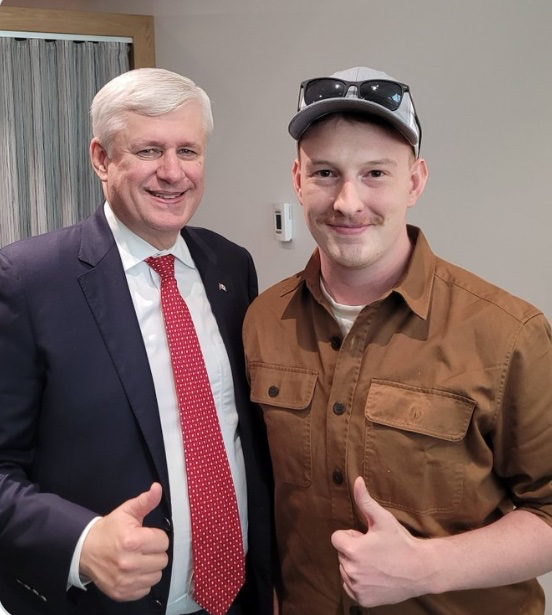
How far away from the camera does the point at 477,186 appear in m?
1.90

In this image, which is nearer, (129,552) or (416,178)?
(129,552)

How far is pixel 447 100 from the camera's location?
6.35 feet

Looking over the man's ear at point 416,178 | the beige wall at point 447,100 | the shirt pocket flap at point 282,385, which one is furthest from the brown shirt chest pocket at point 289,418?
the beige wall at point 447,100

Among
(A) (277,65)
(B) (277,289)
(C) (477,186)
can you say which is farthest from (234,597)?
(A) (277,65)

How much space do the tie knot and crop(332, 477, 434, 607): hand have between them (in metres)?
0.60

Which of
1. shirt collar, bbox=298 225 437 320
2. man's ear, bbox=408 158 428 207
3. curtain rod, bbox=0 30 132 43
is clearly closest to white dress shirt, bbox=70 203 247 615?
shirt collar, bbox=298 225 437 320

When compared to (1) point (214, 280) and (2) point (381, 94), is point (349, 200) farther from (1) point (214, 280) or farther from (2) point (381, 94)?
(1) point (214, 280)

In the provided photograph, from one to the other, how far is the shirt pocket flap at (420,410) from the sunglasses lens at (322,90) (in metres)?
0.49

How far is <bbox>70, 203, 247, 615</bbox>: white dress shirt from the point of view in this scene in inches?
53.8

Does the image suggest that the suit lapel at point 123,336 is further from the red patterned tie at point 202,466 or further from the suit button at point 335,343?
the suit button at point 335,343

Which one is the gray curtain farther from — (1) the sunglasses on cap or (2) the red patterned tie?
(1) the sunglasses on cap

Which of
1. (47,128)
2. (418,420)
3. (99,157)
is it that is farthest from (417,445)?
(47,128)

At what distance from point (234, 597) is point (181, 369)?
19.2 inches

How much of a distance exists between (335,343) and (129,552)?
490 mm
